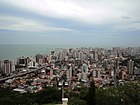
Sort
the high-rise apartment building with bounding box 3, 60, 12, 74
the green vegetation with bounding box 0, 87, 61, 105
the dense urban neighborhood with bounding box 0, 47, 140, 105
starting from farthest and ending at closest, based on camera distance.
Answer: the high-rise apartment building with bounding box 3, 60, 12, 74 → the green vegetation with bounding box 0, 87, 61, 105 → the dense urban neighborhood with bounding box 0, 47, 140, 105

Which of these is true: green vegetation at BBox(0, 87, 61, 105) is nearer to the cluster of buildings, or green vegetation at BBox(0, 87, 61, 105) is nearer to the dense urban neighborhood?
the dense urban neighborhood

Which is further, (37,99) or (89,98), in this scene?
(37,99)

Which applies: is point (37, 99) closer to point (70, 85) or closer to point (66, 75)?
point (70, 85)

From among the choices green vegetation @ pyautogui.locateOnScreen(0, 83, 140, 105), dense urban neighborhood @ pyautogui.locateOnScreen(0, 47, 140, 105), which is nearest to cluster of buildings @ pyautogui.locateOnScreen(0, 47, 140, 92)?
dense urban neighborhood @ pyautogui.locateOnScreen(0, 47, 140, 105)

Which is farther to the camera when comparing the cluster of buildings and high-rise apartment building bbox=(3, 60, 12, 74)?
high-rise apartment building bbox=(3, 60, 12, 74)

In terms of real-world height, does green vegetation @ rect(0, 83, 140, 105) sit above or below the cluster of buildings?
above

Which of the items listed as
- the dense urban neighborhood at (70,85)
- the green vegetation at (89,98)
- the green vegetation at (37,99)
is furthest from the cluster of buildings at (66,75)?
the green vegetation at (89,98)

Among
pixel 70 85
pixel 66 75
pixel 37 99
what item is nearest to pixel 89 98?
pixel 37 99

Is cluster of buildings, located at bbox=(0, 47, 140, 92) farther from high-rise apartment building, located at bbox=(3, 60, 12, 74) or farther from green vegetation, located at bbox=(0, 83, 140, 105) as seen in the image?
green vegetation, located at bbox=(0, 83, 140, 105)

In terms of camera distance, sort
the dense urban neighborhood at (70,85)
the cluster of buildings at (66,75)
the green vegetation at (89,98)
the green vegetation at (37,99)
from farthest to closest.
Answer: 1. the cluster of buildings at (66,75)
2. the green vegetation at (37,99)
3. the dense urban neighborhood at (70,85)
4. the green vegetation at (89,98)

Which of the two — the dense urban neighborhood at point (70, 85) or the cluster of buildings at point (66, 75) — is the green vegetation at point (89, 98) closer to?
the dense urban neighborhood at point (70, 85)

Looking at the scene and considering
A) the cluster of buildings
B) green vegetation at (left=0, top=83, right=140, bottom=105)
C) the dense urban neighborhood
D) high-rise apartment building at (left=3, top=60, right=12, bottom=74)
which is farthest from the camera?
high-rise apartment building at (left=3, top=60, right=12, bottom=74)
